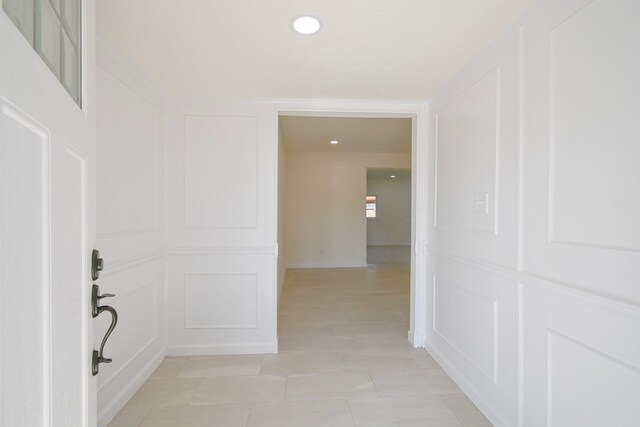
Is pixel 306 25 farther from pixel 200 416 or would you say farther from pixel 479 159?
pixel 200 416

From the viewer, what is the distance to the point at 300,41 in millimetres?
1745

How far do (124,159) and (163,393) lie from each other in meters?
1.65

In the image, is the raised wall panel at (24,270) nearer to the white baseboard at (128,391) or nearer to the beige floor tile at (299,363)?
the white baseboard at (128,391)

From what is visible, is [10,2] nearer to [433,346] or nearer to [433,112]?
[433,112]

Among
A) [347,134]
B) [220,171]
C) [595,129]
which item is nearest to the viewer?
[595,129]

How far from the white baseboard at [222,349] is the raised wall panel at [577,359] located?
1941 mm

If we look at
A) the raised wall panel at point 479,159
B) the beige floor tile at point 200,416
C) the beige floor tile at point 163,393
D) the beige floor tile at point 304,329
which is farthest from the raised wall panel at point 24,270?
the beige floor tile at point 304,329

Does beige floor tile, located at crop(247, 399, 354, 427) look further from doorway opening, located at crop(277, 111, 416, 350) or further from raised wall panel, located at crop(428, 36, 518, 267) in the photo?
raised wall panel, located at crop(428, 36, 518, 267)

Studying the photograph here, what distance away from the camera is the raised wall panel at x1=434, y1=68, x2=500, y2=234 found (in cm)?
181

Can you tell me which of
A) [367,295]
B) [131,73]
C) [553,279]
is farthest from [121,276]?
[367,295]

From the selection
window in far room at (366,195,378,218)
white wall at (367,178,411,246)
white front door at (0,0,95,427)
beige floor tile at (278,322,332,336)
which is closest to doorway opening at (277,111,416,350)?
beige floor tile at (278,322,332,336)

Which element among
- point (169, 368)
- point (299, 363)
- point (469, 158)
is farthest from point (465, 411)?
point (169, 368)

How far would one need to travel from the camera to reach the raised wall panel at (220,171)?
8.73ft

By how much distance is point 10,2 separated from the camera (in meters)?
0.54
